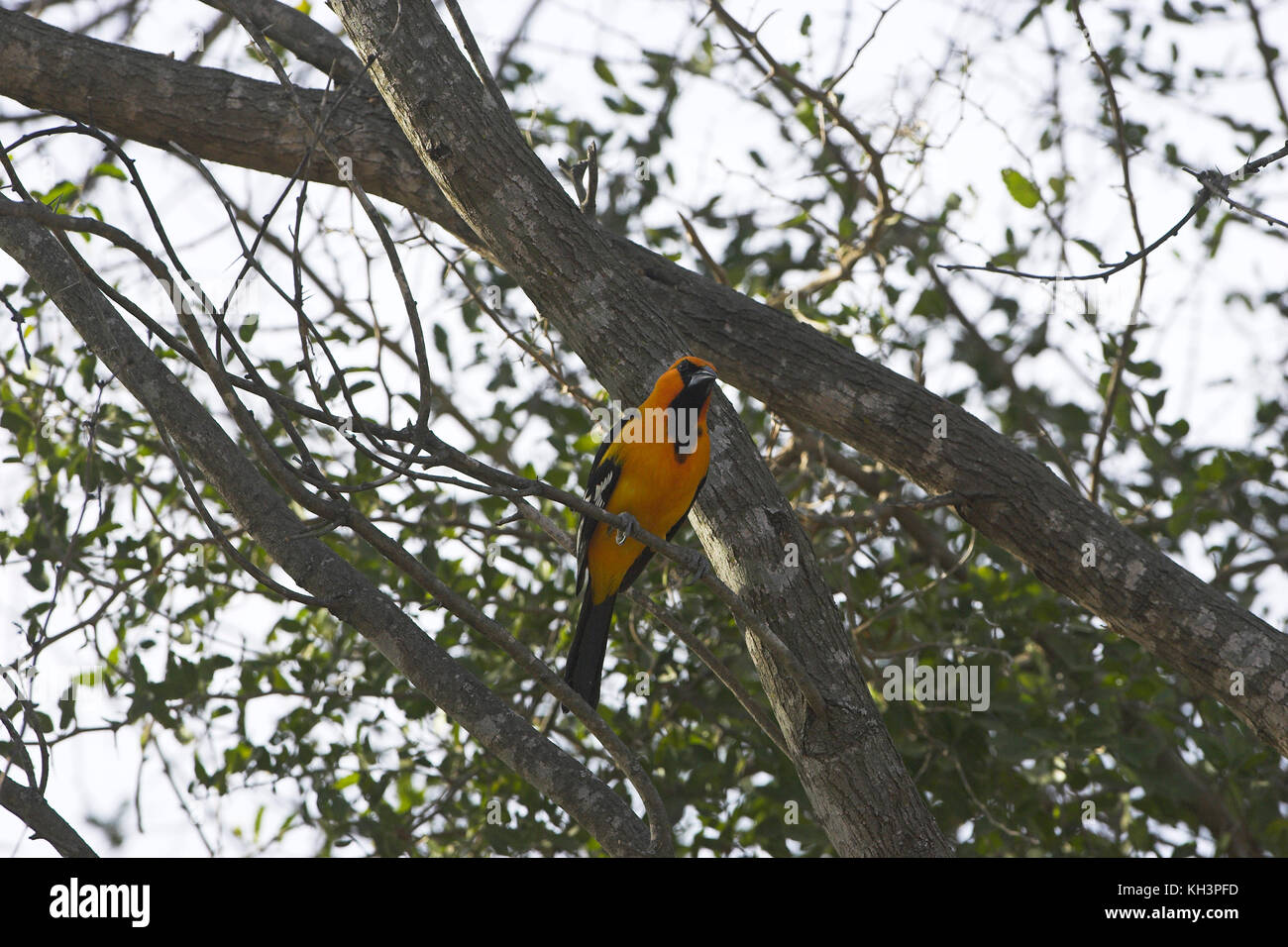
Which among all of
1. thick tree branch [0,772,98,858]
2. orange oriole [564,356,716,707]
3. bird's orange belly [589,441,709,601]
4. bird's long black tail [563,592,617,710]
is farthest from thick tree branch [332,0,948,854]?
thick tree branch [0,772,98,858]

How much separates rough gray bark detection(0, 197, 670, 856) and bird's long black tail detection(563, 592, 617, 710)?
39.7 inches

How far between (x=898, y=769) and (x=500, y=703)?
3.63 feet

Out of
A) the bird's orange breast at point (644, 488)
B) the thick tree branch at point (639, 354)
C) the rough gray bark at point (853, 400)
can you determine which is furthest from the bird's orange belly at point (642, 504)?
the rough gray bark at point (853, 400)

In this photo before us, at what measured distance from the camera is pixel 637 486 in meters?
4.05

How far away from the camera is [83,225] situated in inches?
90.7

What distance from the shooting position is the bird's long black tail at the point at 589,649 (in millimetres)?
4184

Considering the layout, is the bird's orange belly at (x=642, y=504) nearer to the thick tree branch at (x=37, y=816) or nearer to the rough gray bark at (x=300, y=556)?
the rough gray bark at (x=300, y=556)

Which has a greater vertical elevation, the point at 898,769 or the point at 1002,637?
the point at 1002,637

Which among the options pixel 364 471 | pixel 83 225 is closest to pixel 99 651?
pixel 364 471

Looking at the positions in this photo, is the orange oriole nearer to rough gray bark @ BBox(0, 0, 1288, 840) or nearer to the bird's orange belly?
the bird's orange belly

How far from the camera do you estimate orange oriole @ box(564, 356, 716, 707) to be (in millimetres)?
3701

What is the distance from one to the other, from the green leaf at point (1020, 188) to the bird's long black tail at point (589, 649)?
233cm

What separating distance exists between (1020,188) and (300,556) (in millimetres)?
3244
